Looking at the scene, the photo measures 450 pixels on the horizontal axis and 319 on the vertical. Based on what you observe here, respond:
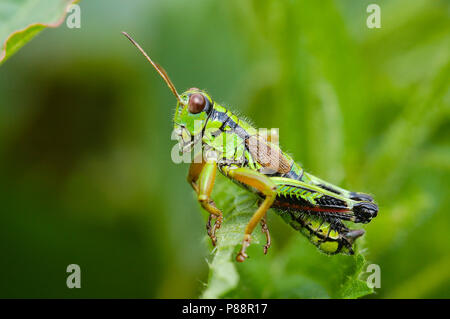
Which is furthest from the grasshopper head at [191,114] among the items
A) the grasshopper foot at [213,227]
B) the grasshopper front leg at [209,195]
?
the grasshopper foot at [213,227]

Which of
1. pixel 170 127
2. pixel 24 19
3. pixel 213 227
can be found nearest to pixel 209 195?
pixel 213 227

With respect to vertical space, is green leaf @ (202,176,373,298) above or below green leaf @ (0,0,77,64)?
below

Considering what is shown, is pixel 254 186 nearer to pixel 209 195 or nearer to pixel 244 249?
pixel 209 195

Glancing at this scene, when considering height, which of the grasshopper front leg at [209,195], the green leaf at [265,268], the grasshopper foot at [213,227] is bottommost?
the green leaf at [265,268]

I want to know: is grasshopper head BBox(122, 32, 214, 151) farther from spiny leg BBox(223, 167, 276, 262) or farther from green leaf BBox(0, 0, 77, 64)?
green leaf BBox(0, 0, 77, 64)

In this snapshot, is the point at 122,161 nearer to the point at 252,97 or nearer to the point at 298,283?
the point at 252,97

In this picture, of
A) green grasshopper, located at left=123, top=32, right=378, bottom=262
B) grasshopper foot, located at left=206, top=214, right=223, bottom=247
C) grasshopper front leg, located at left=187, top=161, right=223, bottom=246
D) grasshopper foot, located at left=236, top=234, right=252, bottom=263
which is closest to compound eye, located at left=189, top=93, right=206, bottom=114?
green grasshopper, located at left=123, top=32, right=378, bottom=262

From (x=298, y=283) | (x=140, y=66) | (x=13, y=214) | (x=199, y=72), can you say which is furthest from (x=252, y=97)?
(x=13, y=214)

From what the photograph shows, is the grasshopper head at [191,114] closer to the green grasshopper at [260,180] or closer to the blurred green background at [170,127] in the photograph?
the green grasshopper at [260,180]
